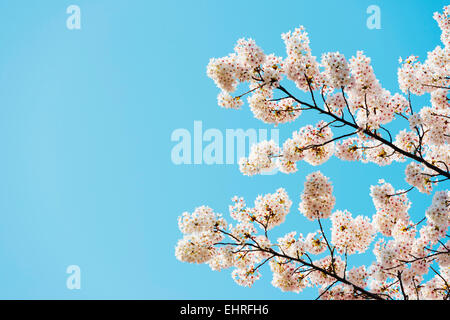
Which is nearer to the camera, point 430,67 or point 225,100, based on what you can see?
point 225,100

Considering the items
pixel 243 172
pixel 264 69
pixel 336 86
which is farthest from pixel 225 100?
pixel 336 86

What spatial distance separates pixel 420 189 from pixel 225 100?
391 centimetres

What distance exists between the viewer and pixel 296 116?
717 cm

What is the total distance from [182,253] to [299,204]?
7.54 feet

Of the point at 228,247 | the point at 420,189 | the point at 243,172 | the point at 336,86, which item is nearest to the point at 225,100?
the point at 243,172

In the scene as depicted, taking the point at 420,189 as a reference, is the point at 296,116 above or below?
above

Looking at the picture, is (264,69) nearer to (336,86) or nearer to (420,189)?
(336,86)
